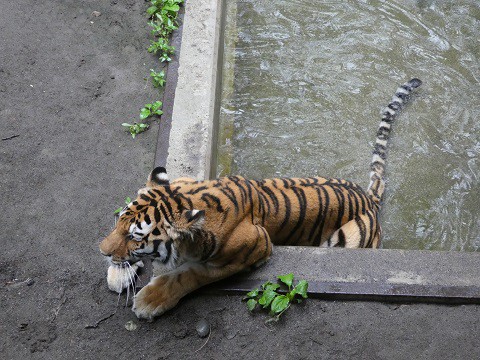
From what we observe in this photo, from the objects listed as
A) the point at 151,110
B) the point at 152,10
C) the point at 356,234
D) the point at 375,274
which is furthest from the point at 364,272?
the point at 152,10

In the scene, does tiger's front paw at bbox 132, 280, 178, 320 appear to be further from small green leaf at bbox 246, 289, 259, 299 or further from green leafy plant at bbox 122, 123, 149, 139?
green leafy plant at bbox 122, 123, 149, 139

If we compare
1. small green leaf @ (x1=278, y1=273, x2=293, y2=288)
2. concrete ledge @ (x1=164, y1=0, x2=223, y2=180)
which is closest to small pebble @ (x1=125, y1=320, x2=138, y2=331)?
small green leaf @ (x1=278, y1=273, x2=293, y2=288)

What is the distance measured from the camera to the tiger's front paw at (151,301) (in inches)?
120

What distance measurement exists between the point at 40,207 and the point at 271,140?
6.30 feet

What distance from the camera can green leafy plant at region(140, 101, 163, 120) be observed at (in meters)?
4.12

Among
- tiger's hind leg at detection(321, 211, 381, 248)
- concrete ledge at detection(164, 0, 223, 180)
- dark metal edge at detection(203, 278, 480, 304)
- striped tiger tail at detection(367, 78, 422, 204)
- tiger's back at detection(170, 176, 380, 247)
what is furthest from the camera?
striped tiger tail at detection(367, 78, 422, 204)

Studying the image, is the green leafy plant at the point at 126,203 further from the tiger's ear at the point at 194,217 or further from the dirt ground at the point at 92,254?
the tiger's ear at the point at 194,217

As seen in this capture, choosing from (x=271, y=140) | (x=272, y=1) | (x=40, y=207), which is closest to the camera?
(x=40, y=207)

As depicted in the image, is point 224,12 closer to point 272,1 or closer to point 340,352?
point 272,1

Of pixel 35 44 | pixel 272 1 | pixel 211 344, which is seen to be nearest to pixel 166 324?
pixel 211 344

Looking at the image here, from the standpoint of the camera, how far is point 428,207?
169 inches

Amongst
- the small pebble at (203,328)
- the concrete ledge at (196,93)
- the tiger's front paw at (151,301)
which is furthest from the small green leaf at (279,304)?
the concrete ledge at (196,93)

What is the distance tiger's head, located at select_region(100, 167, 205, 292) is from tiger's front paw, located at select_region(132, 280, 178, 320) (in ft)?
0.78

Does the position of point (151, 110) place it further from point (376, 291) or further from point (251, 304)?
point (376, 291)
